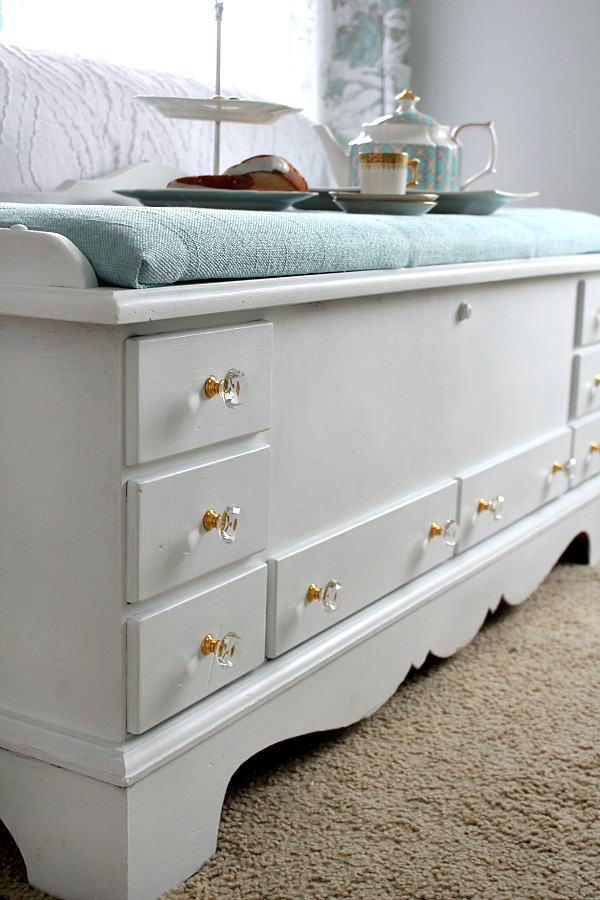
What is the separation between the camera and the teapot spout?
60.7 inches

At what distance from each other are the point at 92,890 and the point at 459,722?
0.49 metres

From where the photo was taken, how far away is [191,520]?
80 cm

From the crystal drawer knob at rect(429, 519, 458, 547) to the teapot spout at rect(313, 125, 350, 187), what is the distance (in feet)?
1.93

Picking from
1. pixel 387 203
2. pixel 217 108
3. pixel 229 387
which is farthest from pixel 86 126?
pixel 229 387

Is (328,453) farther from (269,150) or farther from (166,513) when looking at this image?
(269,150)

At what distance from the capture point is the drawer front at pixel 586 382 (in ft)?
5.03

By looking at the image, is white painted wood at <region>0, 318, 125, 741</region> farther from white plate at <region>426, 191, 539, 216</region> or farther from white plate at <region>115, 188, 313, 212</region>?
white plate at <region>426, 191, 539, 216</region>

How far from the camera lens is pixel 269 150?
172cm

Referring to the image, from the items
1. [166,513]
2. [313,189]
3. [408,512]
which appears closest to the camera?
[166,513]

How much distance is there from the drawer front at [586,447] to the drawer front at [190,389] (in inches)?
32.7

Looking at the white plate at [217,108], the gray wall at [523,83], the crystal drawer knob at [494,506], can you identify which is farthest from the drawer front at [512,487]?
the gray wall at [523,83]

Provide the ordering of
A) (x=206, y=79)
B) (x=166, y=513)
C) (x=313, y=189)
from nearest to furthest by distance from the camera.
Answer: (x=166, y=513), (x=313, y=189), (x=206, y=79)

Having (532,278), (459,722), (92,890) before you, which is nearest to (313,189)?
(532,278)

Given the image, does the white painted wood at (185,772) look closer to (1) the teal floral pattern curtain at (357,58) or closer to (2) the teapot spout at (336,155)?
(2) the teapot spout at (336,155)
